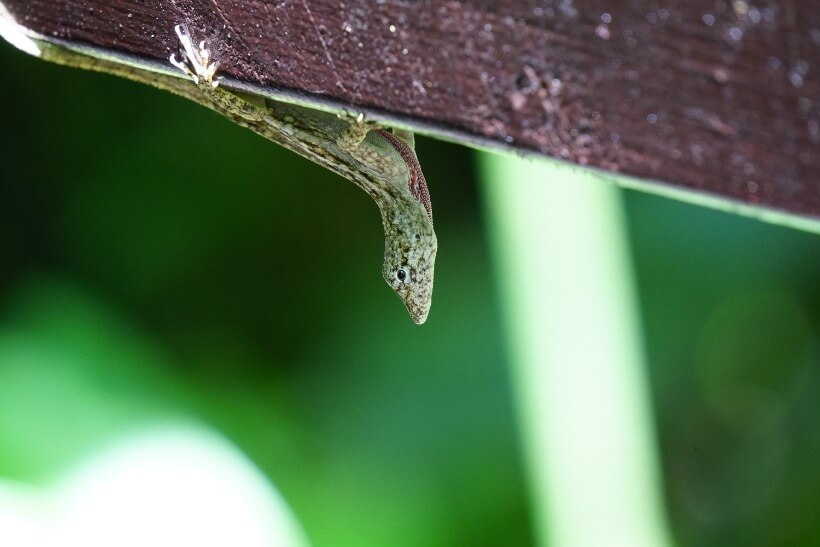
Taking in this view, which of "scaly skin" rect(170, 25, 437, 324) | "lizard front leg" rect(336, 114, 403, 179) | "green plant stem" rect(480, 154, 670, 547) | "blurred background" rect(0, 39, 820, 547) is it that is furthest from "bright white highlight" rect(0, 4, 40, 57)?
"blurred background" rect(0, 39, 820, 547)

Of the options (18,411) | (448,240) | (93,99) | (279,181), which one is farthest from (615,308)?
(93,99)

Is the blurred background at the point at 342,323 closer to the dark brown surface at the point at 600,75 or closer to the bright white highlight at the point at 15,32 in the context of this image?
the bright white highlight at the point at 15,32

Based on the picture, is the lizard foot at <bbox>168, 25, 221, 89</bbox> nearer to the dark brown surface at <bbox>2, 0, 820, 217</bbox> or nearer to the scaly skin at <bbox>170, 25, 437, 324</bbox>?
the dark brown surface at <bbox>2, 0, 820, 217</bbox>

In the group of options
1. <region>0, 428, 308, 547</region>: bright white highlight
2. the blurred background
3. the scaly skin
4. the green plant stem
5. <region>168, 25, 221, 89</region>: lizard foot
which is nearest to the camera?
<region>168, 25, 221, 89</region>: lizard foot

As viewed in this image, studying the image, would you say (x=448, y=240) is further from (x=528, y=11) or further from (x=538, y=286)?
(x=528, y=11)

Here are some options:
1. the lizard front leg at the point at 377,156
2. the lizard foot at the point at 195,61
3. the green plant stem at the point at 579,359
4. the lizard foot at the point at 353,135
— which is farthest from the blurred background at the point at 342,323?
the lizard foot at the point at 195,61

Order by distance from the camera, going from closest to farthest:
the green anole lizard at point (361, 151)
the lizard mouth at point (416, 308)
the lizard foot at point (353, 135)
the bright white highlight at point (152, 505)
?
the lizard foot at point (353, 135) → the green anole lizard at point (361, 151) → the lizard mouth at point (416, 308) → the bright white highlight at point (152, 505)

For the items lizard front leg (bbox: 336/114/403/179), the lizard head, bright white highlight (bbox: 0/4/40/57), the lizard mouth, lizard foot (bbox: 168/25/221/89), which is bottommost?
lizard foot (bbox: 168/25/221/89)
